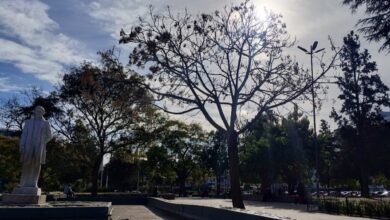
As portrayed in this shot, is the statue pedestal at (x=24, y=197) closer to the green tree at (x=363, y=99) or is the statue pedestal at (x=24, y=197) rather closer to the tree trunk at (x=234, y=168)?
the tree trunk at (x=234, y=168)

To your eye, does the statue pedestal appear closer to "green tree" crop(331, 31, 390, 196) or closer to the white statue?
the white statue

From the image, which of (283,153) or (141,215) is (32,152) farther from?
(283,153)

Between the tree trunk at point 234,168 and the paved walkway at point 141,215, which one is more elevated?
the tree trunk at point 234,168

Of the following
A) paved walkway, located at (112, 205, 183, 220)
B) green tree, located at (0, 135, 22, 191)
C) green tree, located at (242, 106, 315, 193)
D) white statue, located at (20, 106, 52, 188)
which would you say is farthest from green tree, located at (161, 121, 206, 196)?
white statue, located at (20, 106, 52, 188)

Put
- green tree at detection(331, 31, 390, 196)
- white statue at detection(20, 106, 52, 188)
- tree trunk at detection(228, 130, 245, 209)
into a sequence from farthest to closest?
green tree at detection(331, 31, 390, 196), tree trunk at detection(228, 130, 245, 209), white statue at detection(20, 106, 52, 188)

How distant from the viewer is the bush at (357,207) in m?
21.0

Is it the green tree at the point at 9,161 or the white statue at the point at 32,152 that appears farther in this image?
the green tree at the point at 9,161

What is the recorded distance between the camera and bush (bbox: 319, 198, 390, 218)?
68.9ft

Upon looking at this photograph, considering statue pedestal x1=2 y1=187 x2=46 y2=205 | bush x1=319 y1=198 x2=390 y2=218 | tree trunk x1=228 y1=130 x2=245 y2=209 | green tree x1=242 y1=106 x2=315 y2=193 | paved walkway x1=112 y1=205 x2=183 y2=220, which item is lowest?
paved walkway x1=112 y1=205 x2=183 y2=220

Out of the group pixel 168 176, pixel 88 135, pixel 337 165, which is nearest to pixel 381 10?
pixel 88 135

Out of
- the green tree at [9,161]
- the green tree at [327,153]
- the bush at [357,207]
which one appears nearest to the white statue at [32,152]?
the bush at [357,207]

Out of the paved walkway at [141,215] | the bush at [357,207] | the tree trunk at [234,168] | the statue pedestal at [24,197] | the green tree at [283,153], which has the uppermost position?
the green tree at [283,153]

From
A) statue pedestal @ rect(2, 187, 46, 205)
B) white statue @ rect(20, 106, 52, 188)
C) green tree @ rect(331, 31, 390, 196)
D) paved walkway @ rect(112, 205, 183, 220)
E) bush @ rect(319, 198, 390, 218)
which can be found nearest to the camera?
statue pedestal @ rect(2, 187, 46, 205)

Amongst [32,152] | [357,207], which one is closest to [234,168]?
[357,207]
